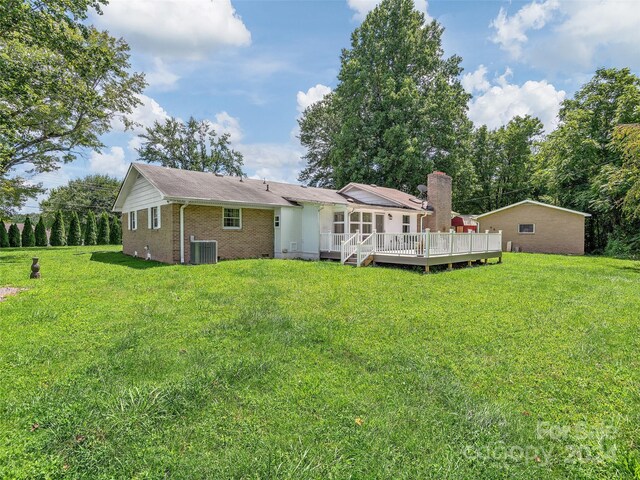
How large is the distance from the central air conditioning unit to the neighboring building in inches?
857

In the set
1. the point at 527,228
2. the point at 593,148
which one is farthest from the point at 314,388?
the point at 593,148

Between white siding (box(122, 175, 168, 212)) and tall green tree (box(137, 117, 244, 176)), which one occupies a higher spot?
tall green tree (box(137, 117, 244, 176))

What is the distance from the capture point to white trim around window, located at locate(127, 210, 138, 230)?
17.0 metres

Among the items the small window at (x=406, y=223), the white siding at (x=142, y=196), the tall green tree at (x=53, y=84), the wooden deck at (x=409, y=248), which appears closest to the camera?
the tall green tree at (x=53, y=84)

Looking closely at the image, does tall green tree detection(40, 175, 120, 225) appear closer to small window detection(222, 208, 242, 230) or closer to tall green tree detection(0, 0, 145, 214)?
tall green tree detection(0, 0, 145, 214)

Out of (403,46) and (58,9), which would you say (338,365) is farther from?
(403,46)

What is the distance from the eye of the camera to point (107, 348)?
451cm

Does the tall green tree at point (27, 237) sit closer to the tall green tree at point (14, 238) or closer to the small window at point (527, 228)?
the tall green tree at point (14, 238)

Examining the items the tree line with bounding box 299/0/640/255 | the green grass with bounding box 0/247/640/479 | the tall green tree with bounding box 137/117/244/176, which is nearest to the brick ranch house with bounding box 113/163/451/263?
the green grass with bounding box 0/247/640/479

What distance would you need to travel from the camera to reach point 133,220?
17.4 meters

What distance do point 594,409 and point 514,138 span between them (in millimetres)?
39267

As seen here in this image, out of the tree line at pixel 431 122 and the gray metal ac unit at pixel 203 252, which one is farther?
the tree line at pixel 431 122

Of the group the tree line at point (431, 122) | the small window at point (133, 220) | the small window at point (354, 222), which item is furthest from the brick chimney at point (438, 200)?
the small window at point (133, 220)

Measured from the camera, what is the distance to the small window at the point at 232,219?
14.2 meters
